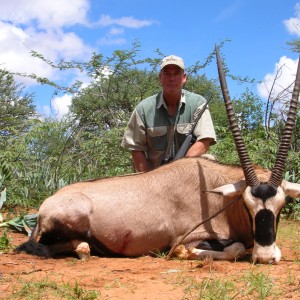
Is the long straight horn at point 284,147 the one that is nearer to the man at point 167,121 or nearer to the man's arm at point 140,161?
the man at point 167,121

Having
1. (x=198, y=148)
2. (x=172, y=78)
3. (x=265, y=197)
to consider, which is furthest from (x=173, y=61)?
(x=265, y=197)

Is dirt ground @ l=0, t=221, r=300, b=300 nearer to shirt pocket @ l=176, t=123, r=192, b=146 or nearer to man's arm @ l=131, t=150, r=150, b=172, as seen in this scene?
man's arm @ l=131, t=150, r=150, b=172

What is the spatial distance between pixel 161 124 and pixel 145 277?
303 centimetres

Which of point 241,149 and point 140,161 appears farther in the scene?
point 140,161

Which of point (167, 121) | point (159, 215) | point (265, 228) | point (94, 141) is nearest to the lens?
point (265, 228)

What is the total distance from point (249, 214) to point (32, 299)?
2148 mm

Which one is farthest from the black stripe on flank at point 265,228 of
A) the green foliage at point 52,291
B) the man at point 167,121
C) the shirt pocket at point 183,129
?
the shirt pocket at point 183,129

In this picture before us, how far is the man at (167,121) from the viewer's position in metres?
6.62

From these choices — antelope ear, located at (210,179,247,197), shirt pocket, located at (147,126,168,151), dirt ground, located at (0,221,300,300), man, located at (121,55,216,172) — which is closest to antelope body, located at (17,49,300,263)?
antelope ear, located at (210,179,247,197)

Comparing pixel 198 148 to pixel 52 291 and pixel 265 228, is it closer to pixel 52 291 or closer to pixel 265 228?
pixel 265 228

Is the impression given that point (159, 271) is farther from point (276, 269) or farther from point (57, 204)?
point (57, 204)

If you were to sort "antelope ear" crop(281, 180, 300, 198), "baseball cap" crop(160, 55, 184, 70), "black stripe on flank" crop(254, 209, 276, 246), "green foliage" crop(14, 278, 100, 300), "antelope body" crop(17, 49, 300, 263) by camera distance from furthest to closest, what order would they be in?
1. "baseball cap" crop(160, 55, 184, 70)
2. "antelope body" crop(17, 49, 300, 263)
3. "antelope ear" crop(281, 180, 300, 198)
4. "black stripe on flank" crop(254, 209, 276, 246)
5. "green foliage" crop(14, 278, 100, 300)

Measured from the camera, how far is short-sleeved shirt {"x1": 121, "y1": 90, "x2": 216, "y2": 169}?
6688 mm

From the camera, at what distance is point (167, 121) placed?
6.76 metres
